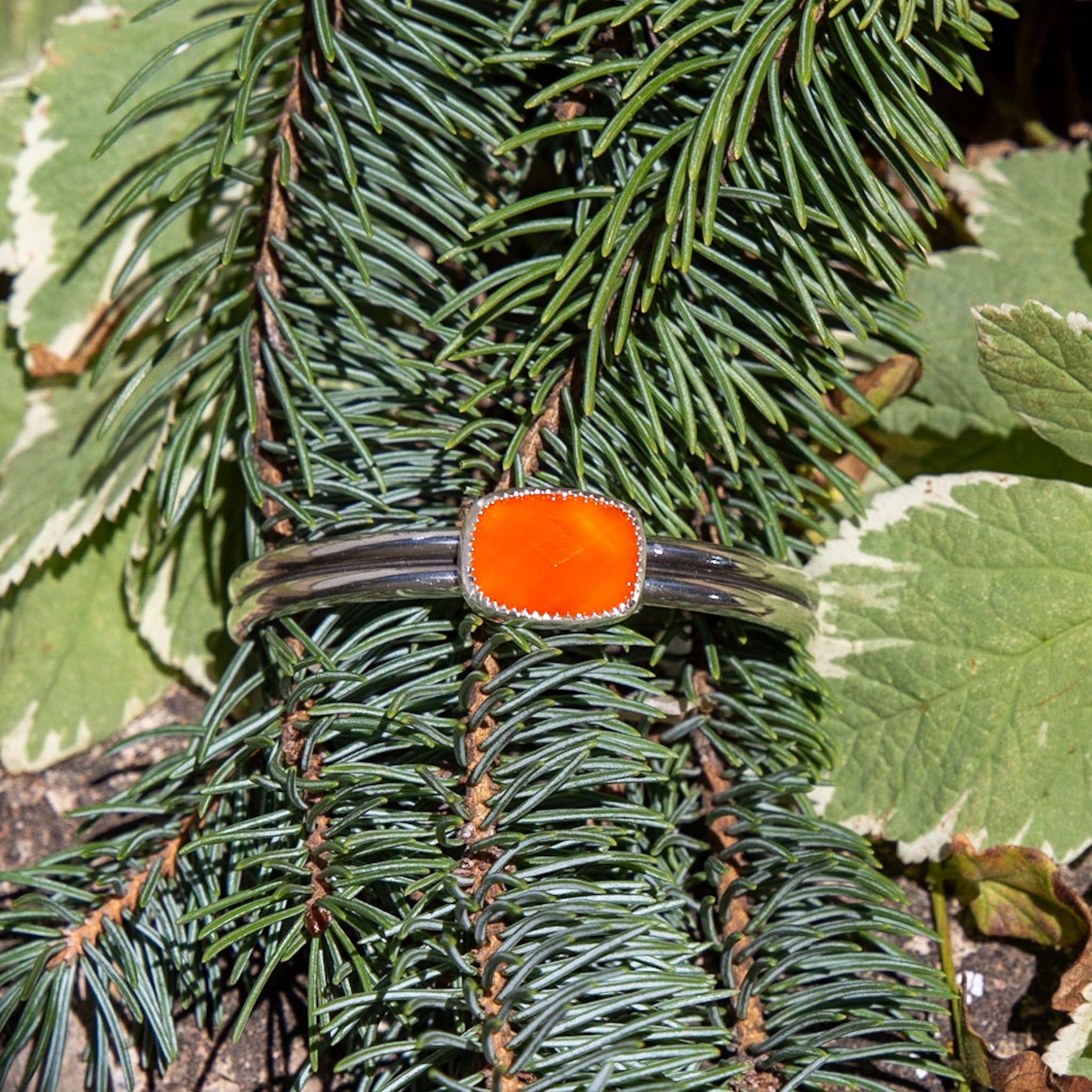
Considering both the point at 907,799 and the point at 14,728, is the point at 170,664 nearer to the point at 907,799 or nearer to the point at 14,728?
the point at 14,728

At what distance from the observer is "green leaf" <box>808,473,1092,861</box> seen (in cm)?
79

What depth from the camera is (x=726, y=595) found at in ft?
2.31

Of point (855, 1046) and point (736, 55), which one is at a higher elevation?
point (736, 55)

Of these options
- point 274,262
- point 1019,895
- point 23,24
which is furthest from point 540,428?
point 23,24

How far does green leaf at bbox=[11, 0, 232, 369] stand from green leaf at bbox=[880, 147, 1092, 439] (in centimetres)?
68

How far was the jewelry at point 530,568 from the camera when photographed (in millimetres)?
668

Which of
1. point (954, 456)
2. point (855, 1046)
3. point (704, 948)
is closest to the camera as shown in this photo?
point (704, 948)

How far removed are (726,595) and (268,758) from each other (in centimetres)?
30

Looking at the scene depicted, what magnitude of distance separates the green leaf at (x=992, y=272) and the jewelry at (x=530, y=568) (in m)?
0.33

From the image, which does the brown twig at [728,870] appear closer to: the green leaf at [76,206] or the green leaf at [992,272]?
the green leaf at [992,272]

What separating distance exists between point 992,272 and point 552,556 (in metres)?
Answer: 0.56

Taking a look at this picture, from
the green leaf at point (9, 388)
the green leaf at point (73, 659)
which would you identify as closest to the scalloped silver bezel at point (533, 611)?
the green leaf at point (73, 659)

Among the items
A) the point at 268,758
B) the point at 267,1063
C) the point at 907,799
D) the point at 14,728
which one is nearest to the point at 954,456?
the point at 907,799

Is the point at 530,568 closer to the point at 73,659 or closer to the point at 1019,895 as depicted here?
the point at 1019,895
